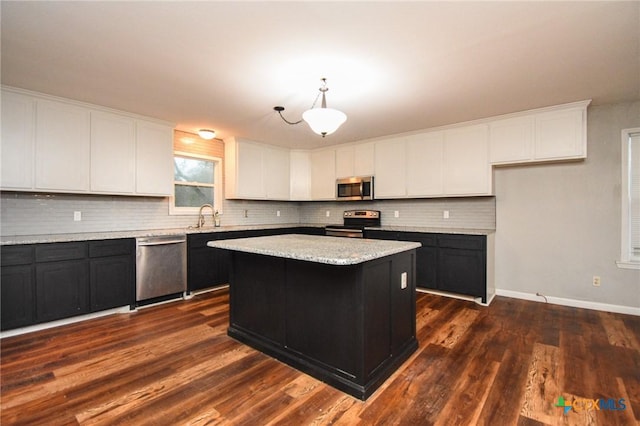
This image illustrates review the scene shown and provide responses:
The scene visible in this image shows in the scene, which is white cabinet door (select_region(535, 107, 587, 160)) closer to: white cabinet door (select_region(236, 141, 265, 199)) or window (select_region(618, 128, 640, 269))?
window (select_region(618, 128, 640, 269))

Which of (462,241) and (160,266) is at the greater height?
(462,241)

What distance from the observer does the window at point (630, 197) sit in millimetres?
3441

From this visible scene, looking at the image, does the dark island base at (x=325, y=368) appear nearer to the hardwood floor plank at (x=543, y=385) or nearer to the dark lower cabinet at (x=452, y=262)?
the hardwood floor plank at (x=543, y=385)

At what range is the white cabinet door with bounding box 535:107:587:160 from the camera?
3.39m

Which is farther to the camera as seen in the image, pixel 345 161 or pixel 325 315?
pixel 345 161

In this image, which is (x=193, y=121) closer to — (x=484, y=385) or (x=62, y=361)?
(x=62, y=361)

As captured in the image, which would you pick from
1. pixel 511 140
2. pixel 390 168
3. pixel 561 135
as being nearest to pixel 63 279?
pixel 390 168

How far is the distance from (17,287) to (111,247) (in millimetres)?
811

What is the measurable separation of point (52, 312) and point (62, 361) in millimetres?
900

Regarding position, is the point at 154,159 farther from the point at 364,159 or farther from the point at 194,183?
the point at 364,159

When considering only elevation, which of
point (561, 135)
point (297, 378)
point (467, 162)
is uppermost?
point (561, 135)

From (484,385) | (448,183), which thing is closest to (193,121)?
(448,183)

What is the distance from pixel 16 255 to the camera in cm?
286

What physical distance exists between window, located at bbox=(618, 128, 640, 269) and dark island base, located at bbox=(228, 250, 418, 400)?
2.76 metres
